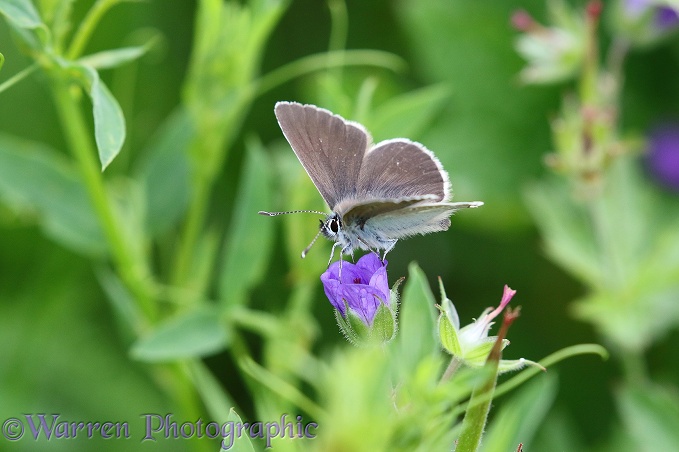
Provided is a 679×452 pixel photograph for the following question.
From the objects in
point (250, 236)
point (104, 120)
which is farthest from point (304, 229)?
point (104, 120)

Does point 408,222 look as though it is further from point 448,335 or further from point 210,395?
point 210,395

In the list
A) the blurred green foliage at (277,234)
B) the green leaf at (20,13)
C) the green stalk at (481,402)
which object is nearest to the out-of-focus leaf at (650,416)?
the blurred green foliage at (277,234)

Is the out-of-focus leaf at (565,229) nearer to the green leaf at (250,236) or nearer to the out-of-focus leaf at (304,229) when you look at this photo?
the out-of-focus leaf at (304,229)

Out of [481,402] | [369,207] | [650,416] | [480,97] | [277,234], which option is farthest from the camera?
[480,97]

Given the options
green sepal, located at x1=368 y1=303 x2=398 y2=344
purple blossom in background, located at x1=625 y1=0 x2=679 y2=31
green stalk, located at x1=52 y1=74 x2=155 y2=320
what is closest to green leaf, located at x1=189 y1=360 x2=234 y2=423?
green stalk, located at x1=52 y1=74 x2=155 y2=320

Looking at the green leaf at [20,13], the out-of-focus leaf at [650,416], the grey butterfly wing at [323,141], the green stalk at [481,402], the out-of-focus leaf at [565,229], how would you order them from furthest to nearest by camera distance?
the out-of-focus leaf at [565,229]
the out-of-focus leaf at [650,416]
the grey butterfly wing at [323,141]
the green leaf at [20,13]
the green stalk at [481,402]

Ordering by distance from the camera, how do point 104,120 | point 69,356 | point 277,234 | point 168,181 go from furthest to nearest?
point 277,234 → point 69,356 → point 168,181 → point 104,120

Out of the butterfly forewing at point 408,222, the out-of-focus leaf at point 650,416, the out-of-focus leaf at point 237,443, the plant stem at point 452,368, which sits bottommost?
the out-of-focus leaf at point 650,416
